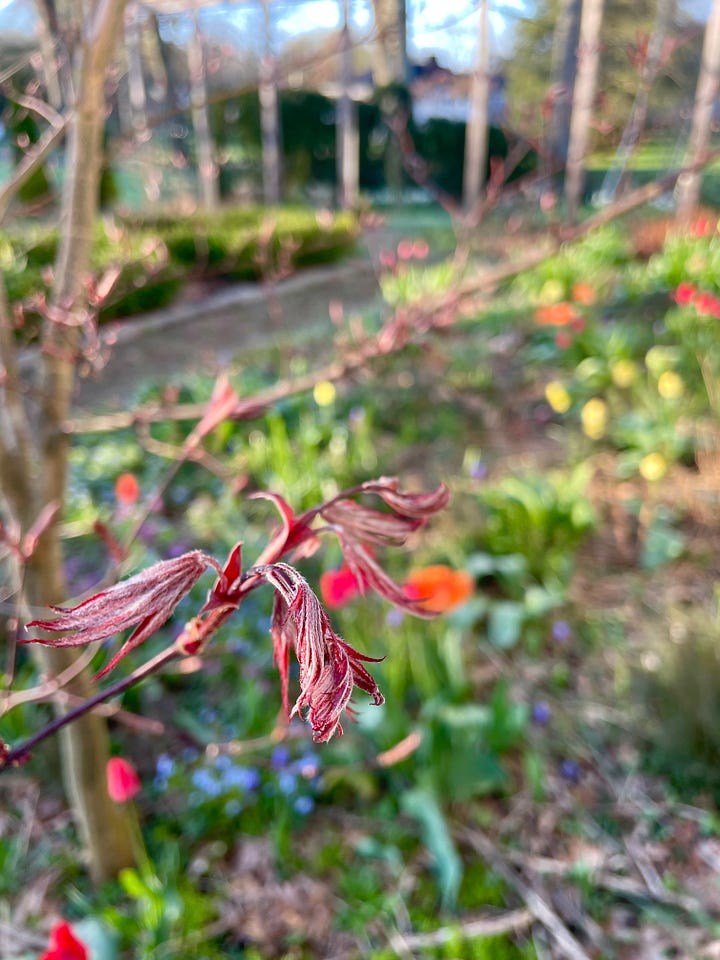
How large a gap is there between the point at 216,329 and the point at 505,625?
527cm

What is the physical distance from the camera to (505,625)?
238 cm

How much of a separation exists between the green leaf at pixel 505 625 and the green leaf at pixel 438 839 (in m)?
0.70

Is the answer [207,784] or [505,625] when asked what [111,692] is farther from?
[505,625]

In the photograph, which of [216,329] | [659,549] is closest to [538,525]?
[659,549]

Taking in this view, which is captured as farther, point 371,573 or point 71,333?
point 71,333

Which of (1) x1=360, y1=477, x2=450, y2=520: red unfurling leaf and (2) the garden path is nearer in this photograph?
(1) x1=360, y1=477, x2=450, y2=520: red unfurling leaf

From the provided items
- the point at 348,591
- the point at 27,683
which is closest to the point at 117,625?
the point at 348,591

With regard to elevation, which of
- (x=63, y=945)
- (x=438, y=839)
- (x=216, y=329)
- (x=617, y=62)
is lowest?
(x=216, y=329)

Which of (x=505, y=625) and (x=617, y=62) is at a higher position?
(x=505, y=625)

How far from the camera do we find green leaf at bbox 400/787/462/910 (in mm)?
1617

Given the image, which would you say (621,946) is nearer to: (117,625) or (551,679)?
(551,679)

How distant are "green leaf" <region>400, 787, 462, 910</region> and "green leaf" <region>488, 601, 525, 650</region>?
0.70m

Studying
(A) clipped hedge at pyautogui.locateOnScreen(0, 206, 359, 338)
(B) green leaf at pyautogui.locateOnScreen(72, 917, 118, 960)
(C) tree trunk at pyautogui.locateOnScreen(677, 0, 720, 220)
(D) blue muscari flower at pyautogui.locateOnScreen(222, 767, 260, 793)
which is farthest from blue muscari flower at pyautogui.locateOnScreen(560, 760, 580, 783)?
(C) tree trunk at pyautogui.locateOnScreen(677, 0, 720, 220)

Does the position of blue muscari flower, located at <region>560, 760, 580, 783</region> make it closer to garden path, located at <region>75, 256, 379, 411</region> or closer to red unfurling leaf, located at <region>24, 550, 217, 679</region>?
red unfurling leaf, located at <region>24, 550, 217, 679</region>
